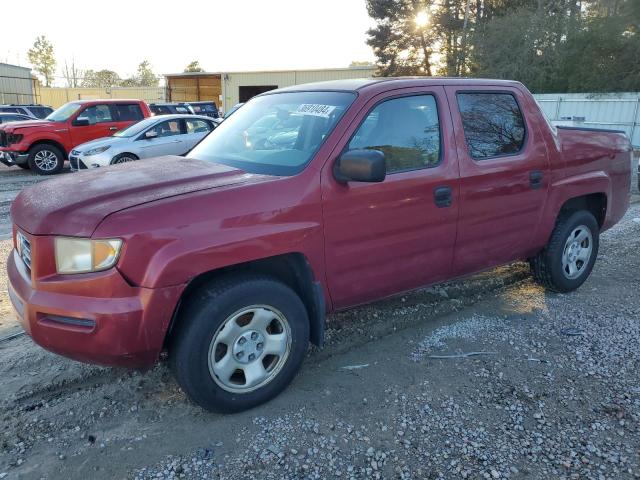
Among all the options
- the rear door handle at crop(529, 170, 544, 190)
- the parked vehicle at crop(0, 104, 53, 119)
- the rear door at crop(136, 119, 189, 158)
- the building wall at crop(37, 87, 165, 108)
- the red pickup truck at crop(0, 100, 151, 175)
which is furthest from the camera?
the building wall at crop(37, 87, 165, 108)

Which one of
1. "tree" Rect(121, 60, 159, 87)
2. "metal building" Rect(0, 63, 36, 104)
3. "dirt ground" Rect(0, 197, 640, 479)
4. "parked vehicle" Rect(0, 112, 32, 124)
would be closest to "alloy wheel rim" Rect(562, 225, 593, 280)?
"dirt ground" Rect(0, 197, 640, 479)

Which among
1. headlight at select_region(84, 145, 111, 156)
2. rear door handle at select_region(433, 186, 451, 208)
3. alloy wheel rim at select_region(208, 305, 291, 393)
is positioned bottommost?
alloy wheel rim at select_region(208, 305, 291, 393)

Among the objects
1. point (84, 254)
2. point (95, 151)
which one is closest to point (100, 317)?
point (84, 254)

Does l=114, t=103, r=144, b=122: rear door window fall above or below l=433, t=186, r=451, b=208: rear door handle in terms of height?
above

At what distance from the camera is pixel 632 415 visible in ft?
9.93

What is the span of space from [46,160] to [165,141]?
3.87 metres

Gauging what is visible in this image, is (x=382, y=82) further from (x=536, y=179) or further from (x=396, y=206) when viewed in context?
(x=536, y=179)

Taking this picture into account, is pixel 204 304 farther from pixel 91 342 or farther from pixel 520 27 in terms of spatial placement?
pixel 520 27

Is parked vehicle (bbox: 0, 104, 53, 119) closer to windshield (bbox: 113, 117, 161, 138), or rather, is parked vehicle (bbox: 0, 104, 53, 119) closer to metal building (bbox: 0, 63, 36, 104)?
windshield (bbox: 113, 117, 161, 138)

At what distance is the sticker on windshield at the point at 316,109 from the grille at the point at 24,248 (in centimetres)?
188

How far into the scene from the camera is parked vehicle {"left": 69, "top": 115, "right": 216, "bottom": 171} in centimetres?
1077

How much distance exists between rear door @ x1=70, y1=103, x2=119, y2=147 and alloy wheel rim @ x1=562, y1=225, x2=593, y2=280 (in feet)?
40.1

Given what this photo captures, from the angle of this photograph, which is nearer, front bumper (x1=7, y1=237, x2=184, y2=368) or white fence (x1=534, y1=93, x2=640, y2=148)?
front bumper (x1=7, y1=237, x2=184, y2=368)

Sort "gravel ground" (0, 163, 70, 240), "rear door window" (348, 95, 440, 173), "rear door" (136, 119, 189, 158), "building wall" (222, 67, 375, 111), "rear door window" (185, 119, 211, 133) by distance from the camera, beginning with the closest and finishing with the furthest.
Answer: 1. "rear door window" (348, 95, 440, 173)
2. "gravel ground" (0, 163, 70, 240)
3. "rear door" (136, 119, 189, 158)
4. "rear door window" (185, 119, 211, 133)
5. "building wall" (222, 67, 375, 111)
